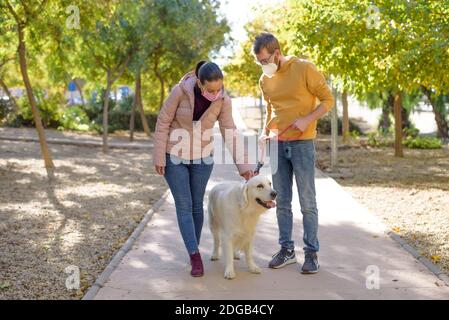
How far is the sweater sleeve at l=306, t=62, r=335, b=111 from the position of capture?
575 cm

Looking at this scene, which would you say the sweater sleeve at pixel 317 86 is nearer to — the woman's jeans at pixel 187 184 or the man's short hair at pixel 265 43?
the man's short hair at pixel 265 43

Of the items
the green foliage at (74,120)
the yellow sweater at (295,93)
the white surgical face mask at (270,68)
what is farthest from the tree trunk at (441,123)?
the white surgical face mask at (270,68)

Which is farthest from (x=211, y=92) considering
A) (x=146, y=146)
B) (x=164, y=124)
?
(x=146, y=146)

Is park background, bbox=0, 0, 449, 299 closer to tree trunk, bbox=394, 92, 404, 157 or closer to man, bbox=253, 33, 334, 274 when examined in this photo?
tree trunk, bbox=394, 92, 404, 157

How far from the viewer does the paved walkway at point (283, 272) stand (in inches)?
209

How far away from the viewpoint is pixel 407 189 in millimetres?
11609

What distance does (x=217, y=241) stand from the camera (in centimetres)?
635

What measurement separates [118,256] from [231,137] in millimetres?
1716

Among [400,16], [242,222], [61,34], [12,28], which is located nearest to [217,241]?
[242,222]

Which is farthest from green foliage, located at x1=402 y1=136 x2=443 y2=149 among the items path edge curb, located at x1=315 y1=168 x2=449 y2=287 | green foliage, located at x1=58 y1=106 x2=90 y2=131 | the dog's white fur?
the dog's white fur

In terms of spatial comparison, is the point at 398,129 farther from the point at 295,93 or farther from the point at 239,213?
the point at 239,213

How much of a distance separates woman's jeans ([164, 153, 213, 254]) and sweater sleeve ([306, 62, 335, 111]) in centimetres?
110

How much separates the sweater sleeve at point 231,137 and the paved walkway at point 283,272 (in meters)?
0.96
